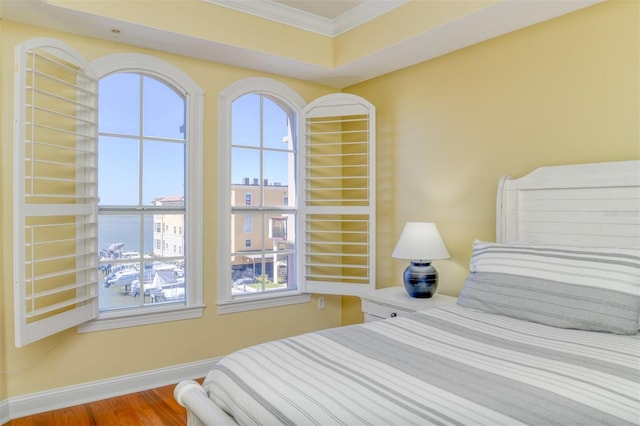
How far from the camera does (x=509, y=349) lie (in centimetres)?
150

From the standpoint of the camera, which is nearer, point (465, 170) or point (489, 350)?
point (489, 350)

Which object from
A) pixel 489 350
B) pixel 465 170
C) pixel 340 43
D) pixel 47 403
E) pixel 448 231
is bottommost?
pixel 47 403

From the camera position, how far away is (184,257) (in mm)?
3154

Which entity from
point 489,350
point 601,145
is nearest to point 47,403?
point 489,350

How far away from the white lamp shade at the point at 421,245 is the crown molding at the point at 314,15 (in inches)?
62.2

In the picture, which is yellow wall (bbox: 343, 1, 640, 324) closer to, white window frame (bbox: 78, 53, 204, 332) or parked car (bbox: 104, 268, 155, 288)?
white window frame (bbox: 78, 53, 204, 332)

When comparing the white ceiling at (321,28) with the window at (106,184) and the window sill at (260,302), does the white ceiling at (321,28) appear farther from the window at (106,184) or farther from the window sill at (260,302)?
the window sill at (260,302)

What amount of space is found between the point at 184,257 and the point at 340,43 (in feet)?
6.97

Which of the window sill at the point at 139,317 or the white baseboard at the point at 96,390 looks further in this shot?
the window sill at the point at 139,317

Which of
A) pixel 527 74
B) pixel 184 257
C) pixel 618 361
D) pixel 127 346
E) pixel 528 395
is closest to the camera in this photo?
pixel 528 395

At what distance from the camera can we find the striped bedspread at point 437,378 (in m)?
Answer: 1.03

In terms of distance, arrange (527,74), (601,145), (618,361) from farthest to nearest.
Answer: (527,74), (601,145), (618,361)

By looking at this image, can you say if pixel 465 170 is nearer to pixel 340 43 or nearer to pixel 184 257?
pixel 340 43

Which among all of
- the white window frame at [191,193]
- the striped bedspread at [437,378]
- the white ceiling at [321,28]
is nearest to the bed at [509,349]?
the striped bedspread at [437,378]
